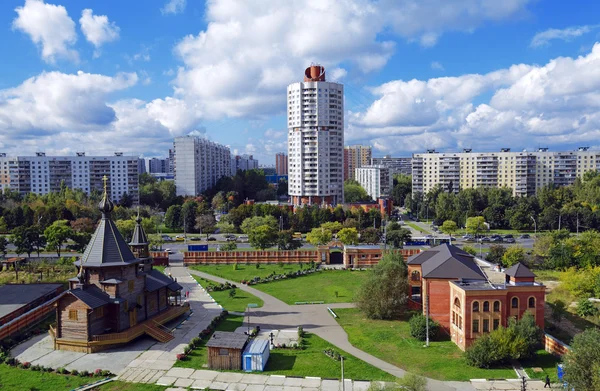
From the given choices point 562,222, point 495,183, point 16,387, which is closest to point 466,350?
point 16,387

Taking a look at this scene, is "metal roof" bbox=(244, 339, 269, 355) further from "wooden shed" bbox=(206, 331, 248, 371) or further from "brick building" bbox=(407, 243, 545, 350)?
"brick building" bbox=(407, 243, 545, 350)

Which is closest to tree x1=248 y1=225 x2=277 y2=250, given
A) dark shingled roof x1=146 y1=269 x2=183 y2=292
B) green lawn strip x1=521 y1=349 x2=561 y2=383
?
dark shingled roof x1=146 y1=269 x2=183 y2=292

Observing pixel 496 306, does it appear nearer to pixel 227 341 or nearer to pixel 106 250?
pixel 227 341

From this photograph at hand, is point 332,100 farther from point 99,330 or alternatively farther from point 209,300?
point 99,330

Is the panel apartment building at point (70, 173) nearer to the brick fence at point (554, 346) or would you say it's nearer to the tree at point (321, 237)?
the tree at point (321, 237)

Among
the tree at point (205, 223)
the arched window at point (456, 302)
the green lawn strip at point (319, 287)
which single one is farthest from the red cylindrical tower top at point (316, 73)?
the arched window at point (456, 302)
